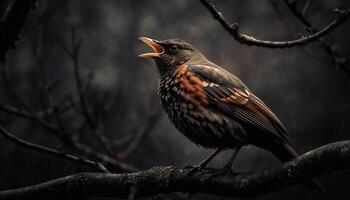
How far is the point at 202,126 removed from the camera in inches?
194

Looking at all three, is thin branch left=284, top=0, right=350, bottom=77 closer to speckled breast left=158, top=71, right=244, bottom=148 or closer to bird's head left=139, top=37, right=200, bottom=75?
speckled breast left=158, top=71, right=244, bottom=148

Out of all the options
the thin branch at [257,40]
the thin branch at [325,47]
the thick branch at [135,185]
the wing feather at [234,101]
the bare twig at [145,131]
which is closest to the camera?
the thin branch at [257,40]

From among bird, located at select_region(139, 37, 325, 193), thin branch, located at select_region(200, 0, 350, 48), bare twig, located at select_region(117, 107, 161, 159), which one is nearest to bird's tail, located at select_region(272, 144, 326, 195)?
bird, located at select_region(139, 37, 325, 193)

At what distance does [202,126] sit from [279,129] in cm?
67

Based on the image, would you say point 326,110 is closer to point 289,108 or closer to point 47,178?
point 289,108

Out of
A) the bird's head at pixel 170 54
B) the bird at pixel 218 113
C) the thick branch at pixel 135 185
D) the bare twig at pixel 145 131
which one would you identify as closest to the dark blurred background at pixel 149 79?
the bare twig at pixel 145 131

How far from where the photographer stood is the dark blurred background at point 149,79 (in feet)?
23.0

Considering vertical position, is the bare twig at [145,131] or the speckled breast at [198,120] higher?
the speckled breast at [198,120]

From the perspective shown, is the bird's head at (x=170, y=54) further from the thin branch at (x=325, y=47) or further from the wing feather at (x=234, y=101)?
the thin branch at (x=325, y=47)

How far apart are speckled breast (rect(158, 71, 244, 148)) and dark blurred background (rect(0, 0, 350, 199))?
3.73 ft

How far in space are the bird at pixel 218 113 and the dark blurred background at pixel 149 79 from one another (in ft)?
3.71

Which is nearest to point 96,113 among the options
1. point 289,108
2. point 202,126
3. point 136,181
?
point 202,126

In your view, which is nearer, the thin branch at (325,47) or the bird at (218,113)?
the thin branch at (325,47)

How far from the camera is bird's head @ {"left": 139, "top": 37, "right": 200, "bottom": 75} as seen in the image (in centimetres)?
580
